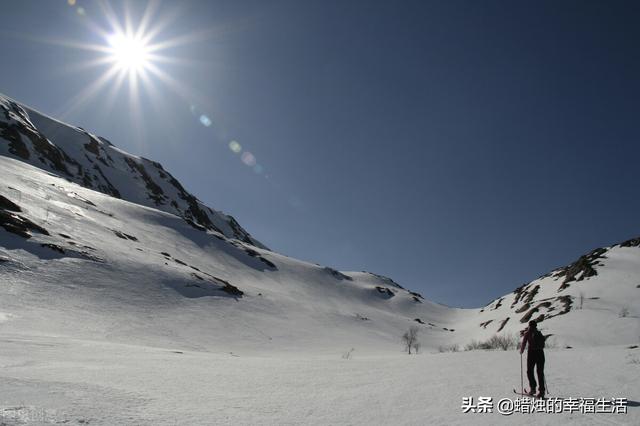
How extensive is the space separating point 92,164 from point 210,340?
12192cm

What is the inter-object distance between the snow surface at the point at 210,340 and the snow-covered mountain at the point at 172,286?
232 millimetres

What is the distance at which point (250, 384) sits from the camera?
927 centimetres

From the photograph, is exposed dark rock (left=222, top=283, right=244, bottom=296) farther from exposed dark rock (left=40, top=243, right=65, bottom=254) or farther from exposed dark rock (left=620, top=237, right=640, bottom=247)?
exposed dark rock (left=620, top=237, right=640, bottom=247)

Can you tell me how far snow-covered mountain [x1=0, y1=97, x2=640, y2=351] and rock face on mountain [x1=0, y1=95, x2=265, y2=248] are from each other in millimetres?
1084

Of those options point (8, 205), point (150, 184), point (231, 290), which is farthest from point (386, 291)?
point (8, 205)

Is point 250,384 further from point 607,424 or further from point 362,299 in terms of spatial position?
point 362,299

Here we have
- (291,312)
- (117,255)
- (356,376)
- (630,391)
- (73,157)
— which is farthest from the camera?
(73,157)

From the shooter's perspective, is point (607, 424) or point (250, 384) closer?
point (607, 424)

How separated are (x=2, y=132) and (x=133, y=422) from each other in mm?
114608

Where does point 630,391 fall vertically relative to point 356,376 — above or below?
above

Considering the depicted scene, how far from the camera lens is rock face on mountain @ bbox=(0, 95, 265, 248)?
91562 millimetres

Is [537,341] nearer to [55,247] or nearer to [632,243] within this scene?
[55,247]

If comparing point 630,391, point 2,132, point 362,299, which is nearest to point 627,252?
point 362,299

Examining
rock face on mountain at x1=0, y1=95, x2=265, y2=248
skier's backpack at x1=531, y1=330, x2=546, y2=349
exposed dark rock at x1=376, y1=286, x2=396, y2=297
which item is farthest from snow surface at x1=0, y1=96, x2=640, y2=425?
exposed dark rock at x1=376, y1=286, x2=396, y2=297
